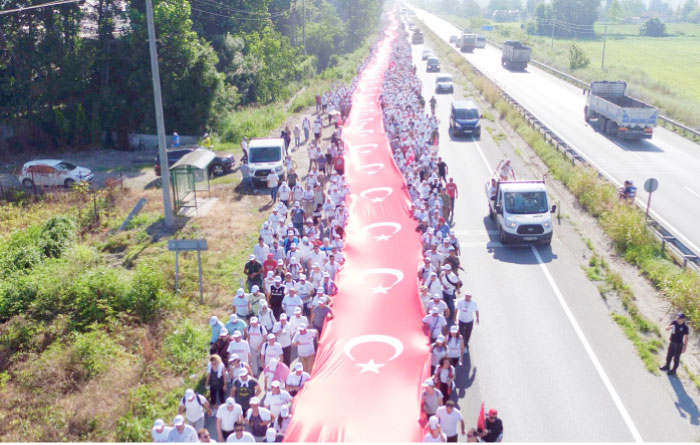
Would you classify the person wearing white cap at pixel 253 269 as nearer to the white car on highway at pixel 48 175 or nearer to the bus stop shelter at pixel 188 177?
the bus stop shelter at pixel 188 177

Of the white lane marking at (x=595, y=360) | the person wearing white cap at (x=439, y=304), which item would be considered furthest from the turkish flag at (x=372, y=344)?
the white lane marking at (x=595, y=360)

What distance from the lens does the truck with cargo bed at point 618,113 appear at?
3584 cm

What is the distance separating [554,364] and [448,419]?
15.7ft

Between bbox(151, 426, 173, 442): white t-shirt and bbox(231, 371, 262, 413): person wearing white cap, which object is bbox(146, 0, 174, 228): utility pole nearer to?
bbox(231, 371, 262, 413): person wearing white cap

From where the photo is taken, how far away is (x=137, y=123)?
3916 centimetres

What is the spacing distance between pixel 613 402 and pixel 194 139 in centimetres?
3243

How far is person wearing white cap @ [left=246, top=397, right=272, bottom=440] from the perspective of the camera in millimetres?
10188

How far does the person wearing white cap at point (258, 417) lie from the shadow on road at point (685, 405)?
803cm

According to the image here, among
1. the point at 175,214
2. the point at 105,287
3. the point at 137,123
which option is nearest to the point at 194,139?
the point at 137,123

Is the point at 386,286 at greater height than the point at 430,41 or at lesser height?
lesser

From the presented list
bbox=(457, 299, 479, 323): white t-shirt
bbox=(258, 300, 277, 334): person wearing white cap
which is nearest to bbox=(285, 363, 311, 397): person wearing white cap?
bbox=(258, 300, 277, 334): person wearing white cap

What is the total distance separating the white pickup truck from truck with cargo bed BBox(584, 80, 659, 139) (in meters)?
18.1

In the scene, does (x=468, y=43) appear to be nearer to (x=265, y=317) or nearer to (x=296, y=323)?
(x=265, y=317)

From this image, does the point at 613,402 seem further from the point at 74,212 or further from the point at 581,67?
the point at 581,67
